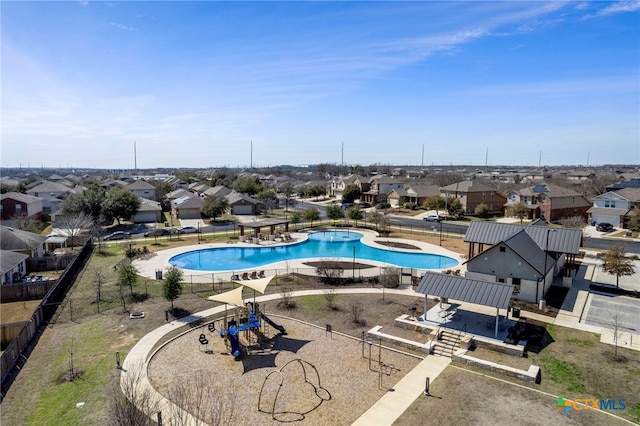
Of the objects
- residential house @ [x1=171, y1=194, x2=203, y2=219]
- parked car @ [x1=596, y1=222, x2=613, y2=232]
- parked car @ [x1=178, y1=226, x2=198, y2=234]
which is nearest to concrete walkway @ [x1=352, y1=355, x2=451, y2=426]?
parked car @ [x1=178, y1=226, x2=198, y2=234]

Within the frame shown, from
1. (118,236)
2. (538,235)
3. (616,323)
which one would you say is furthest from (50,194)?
(616,323)

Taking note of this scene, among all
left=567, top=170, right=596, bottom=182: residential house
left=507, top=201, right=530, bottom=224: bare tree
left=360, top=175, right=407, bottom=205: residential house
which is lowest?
left=507, top=201, right=530, bottom=224: bare tree

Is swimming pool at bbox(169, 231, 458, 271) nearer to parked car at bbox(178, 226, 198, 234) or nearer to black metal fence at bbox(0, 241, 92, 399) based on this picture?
black metal fence at bbox(0, 241, 92, 399)

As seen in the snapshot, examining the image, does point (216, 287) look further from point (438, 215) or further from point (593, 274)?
point (438, 215)

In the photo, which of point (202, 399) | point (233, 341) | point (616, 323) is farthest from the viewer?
point (616, 323)

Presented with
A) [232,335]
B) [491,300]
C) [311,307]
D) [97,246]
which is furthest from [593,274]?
[97,246]

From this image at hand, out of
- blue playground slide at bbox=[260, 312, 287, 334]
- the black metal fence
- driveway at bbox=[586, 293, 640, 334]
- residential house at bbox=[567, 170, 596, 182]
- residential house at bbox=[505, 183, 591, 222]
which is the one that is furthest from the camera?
residential house at bbox=[567, 170, 596, 182]

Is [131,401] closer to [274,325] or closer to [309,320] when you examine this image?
[274,325]
